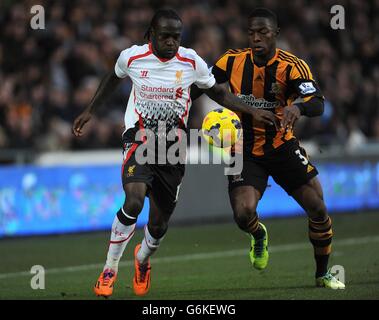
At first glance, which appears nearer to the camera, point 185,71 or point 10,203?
point 185,71

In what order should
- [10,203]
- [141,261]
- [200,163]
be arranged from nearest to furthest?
[141,261]
[10,203]
[200,163]

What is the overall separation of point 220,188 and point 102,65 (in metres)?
2.94

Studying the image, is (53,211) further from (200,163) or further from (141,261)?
(141,261)

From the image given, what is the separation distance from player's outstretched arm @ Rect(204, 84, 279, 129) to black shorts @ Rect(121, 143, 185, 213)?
711 mm

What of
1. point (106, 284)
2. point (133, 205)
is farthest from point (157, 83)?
point (106, 284)

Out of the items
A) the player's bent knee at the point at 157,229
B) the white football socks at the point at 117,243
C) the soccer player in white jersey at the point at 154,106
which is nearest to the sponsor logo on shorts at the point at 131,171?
the soccer player in white jersey at the point at 154,106

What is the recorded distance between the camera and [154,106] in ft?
28.2

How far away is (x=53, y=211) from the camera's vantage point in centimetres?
1430

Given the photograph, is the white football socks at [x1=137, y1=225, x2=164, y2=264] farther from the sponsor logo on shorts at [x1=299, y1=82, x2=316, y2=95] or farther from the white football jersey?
the sponsor logo on shorts at [x1=299, y1=82, x2=316, y2=95]

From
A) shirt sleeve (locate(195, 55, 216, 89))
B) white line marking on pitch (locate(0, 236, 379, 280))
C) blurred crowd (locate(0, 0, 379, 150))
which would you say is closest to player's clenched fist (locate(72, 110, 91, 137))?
shirt sleeve (locate(195, 55, 216, 89))

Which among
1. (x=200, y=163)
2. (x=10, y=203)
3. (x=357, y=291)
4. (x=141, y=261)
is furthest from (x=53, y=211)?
(x=357, y=291)

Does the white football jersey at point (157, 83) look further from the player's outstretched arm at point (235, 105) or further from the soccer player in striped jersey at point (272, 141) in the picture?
the soccer player in striped jersey at point (272, 141)

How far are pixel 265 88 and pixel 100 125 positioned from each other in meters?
7.05

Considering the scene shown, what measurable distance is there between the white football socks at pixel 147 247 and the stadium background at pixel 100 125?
2.43m
